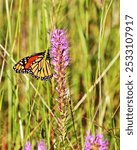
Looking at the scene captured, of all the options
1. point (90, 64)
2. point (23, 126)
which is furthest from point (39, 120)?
point (90, 64)

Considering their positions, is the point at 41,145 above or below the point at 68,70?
below

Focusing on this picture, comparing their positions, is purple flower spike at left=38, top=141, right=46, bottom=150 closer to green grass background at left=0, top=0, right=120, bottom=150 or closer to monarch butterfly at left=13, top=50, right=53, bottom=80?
green grass background at left=0, top=0, right=120, bottom=150

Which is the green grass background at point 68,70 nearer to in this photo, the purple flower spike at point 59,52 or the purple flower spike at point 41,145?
the purple flower spike at point 41,145

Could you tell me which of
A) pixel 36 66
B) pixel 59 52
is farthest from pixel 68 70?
pixel 59 52

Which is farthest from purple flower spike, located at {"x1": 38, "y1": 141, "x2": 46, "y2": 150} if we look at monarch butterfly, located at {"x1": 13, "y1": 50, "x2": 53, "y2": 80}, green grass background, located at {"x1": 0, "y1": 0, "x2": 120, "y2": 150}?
monarch butterfly, located at {"x1": 13, "y1": 50, "x2": 53, "y2": 80}

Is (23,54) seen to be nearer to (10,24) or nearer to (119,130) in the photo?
(10,24)

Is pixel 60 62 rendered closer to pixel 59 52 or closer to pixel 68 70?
pixel 59 52
